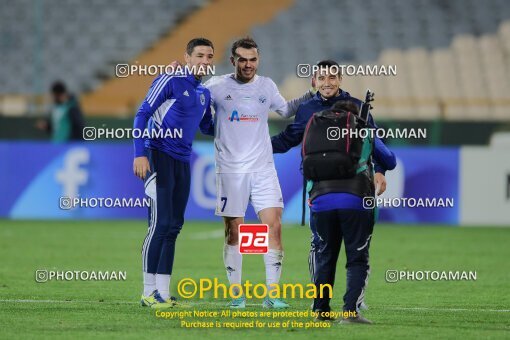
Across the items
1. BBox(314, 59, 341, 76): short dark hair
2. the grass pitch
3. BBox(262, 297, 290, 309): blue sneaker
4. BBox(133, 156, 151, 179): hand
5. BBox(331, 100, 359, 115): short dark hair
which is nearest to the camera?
the grass pitch

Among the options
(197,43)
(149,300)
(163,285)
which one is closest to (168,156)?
(197,43)

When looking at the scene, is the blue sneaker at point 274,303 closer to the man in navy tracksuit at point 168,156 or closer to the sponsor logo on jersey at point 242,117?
the man in navy tracksuit at point 168,156

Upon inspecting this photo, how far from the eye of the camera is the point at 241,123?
9672 millimetres

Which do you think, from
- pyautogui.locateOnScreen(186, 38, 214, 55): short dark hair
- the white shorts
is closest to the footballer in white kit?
the white shorts

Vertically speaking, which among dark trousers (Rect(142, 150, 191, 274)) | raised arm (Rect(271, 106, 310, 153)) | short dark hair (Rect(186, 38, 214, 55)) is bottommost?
dark trousers (Rect(142, 150, 191, 274))

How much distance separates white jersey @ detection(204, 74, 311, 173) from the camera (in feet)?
31.7

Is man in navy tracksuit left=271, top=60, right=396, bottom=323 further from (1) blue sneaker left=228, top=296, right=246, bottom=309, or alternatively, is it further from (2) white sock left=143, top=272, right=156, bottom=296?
(2) white sock left=143, top=272, right=156, bottom=296

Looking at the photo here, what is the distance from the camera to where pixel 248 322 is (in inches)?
337

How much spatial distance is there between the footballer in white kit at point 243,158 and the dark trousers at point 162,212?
41 centimetres

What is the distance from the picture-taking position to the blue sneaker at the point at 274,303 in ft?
31.0

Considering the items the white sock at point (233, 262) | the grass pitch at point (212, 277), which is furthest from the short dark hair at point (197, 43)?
the grass pitch at point (212, 277)

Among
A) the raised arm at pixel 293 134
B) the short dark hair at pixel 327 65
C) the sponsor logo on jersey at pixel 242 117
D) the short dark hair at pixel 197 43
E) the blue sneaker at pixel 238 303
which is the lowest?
the blue sneaker at pixel 238 303

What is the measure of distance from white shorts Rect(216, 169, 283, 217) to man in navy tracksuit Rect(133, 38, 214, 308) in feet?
1.20

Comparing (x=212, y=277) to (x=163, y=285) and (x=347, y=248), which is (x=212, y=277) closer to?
(x=163, y=285)
